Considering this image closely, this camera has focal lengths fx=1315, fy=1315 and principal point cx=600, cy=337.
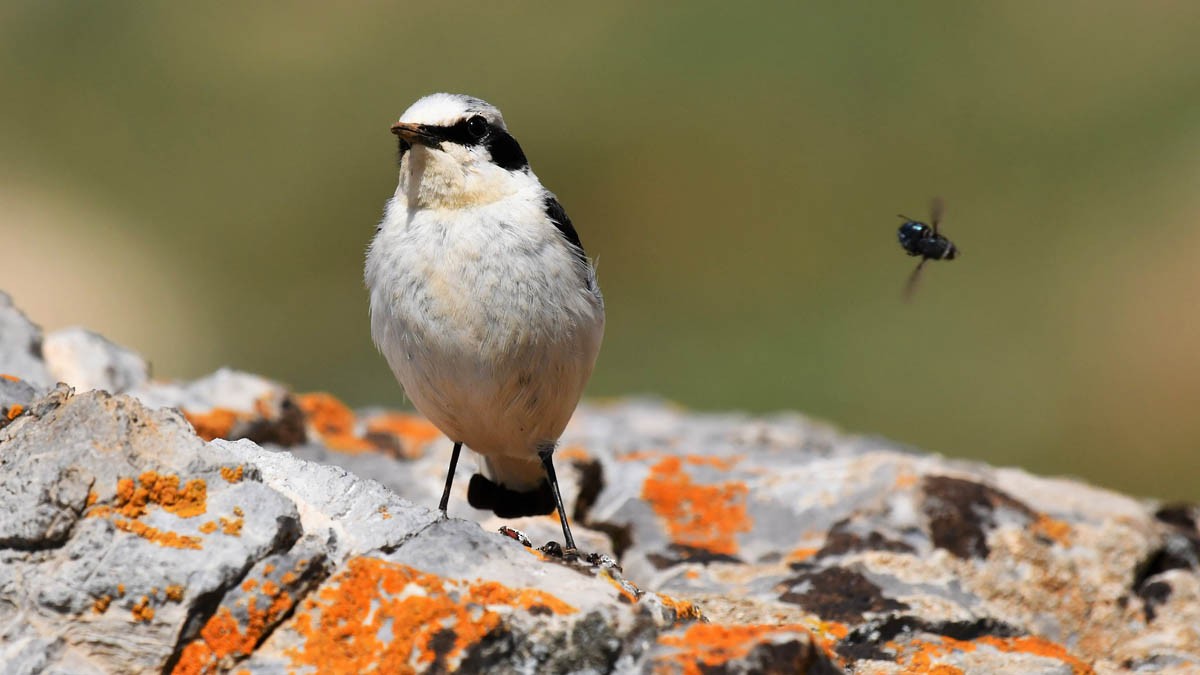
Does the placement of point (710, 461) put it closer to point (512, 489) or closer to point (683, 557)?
point (683, 557)

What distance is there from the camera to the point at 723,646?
11.1 feet

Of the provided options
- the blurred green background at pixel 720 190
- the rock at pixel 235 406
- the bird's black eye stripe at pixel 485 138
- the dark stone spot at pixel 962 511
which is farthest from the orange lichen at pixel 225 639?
the blurred green background at pixel 720 190

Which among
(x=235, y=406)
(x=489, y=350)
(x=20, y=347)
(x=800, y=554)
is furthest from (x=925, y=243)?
(x=20, y=347)

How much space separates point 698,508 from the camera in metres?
6.35

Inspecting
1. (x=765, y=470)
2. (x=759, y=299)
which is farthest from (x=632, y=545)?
(x=759, y=299)

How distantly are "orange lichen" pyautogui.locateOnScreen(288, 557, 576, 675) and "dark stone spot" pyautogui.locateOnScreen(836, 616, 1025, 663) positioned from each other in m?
1.60

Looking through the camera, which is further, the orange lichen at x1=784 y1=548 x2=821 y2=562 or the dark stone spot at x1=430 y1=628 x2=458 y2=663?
the orange lichen at x1=784 y1=548 x2=821 y2=562

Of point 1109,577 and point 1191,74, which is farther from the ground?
point 1191,74

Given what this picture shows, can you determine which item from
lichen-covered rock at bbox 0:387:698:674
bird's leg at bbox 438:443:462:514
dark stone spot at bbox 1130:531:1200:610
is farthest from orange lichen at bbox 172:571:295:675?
dark stone spot at bbox 1130:531:1200:610

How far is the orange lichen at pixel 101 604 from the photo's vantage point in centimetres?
354

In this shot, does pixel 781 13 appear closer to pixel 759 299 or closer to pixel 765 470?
pixel 759 299

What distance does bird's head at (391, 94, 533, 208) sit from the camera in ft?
17.5

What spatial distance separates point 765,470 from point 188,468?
3.61 meters

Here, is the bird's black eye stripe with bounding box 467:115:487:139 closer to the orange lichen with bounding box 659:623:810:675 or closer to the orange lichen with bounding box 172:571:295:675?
the orange lichen with bounding box 172:571:295:675
